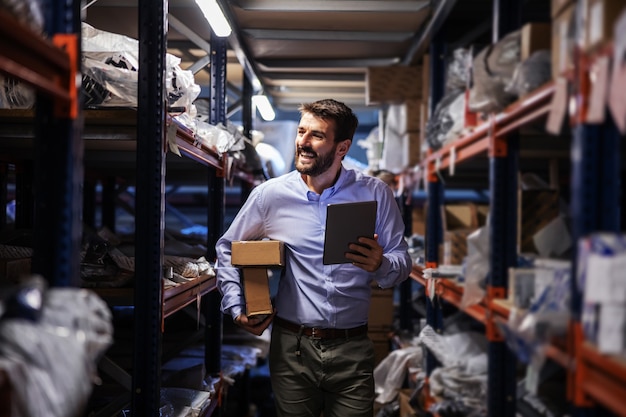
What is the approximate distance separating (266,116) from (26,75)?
4609 millimetres

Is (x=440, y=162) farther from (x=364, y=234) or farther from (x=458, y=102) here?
(x=364, y=234)

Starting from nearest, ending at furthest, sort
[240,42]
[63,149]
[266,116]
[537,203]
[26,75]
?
1. [26,75]
2. [63,149]
3. [537,203]
4. [240,42]
5. [266,116]

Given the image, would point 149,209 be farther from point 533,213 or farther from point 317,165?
point 533,213

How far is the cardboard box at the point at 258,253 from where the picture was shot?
277 cm

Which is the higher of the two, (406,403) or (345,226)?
(345,226)

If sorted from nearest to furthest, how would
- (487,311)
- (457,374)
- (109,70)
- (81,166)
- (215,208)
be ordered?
(81,166), (487,311), (109,70), (457,374), (215,208)

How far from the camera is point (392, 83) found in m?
4.69

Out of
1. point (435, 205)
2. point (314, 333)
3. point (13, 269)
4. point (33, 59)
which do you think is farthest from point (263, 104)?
point (33, 59)

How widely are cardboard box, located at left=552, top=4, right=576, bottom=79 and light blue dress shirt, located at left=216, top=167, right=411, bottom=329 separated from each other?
1310 mm

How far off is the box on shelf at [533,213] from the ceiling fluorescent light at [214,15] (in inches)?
66.5

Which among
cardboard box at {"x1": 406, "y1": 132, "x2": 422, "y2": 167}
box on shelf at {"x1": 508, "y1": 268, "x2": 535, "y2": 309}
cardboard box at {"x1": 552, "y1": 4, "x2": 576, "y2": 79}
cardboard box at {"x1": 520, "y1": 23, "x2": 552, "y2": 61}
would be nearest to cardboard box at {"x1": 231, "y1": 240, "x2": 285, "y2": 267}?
box on shelf at {"x1": 508, "y1": 268, "x2": 535, "y2": 309}

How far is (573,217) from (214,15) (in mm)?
2227

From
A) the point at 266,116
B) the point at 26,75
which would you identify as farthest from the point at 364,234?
the point at 266,116

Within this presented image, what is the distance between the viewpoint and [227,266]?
2959 millimetres
